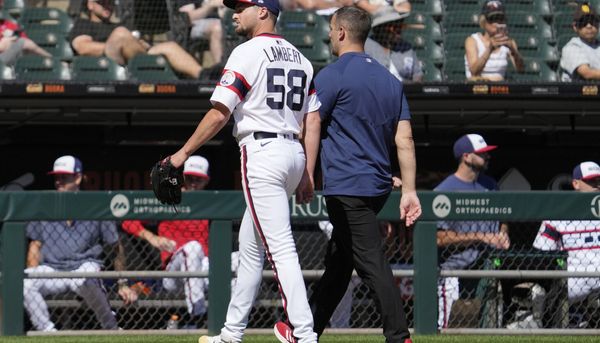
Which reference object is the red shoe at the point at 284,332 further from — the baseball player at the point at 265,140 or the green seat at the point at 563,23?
the green seat at the point at 563,23

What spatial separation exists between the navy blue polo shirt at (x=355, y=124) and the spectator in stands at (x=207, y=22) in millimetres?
4735

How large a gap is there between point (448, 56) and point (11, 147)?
162 inches

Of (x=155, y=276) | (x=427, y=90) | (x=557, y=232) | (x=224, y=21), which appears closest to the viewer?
(x=155, y=276)

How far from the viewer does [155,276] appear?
6.61 m

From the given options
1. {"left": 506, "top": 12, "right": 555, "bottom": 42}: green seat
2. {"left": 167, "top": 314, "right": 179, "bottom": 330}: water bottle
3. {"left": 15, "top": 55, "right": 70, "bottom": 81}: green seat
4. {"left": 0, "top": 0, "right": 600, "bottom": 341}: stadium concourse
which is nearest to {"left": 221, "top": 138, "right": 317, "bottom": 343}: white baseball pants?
{"left": 167, "top": 314, "right": 179, "bottom": 330}: water bottle

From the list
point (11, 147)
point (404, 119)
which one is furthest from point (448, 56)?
point (404, 119)

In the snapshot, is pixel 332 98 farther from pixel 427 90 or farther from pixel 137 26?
pixel 137 26

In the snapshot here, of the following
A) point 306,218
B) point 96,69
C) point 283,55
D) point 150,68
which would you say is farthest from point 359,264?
point 96,69

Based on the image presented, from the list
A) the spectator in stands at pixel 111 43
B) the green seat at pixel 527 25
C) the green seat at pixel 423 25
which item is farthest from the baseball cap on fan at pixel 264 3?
the green seat at pixel 527 25

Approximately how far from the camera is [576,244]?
704 cm

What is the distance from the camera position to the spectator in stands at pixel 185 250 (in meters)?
6.95

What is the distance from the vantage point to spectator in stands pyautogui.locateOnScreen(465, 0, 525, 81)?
9.79 metres

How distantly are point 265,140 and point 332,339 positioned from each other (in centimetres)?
211

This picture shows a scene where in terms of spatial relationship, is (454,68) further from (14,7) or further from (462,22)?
(14,7)
